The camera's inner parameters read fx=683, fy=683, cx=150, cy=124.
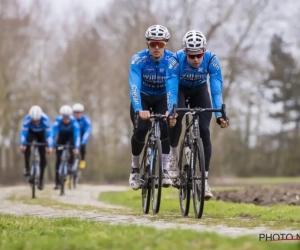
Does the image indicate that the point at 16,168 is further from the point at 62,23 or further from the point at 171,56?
the point at 171,56

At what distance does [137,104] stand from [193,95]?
1016 millimetres

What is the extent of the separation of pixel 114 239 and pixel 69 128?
14.0 meters

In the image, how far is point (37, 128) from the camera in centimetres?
1867

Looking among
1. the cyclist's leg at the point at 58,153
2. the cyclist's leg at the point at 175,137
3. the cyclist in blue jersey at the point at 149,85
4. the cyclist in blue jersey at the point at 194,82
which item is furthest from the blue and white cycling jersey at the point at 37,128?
the cyclist in blue jersey at the point at 194,82

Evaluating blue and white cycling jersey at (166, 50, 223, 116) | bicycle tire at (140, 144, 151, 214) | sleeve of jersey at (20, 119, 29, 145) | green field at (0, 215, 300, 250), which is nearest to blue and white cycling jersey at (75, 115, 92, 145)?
sleeve of jersey at (20, 119, 29, 145)

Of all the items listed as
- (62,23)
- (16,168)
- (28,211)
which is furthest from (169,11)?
(28,211)

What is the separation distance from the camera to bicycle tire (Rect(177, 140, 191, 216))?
33.7ft

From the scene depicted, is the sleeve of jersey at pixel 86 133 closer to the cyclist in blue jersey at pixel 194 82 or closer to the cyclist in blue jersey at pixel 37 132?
the cyclist in blue jersey at pixel 37 132

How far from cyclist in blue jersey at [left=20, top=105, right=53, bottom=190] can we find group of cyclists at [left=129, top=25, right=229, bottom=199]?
7322 mm

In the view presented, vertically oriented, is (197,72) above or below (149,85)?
above

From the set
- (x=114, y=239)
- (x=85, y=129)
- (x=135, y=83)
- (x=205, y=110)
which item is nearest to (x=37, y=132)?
(x=85, y=129)

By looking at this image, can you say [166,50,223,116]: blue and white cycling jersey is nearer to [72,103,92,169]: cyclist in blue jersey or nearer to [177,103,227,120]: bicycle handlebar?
[177,103,227,120]: bicycle handlebar

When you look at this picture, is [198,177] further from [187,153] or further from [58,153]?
[58,153]

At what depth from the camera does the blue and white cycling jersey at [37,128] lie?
720 inches
